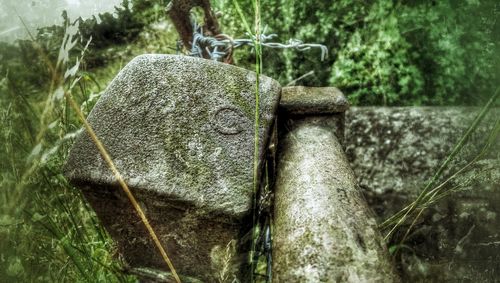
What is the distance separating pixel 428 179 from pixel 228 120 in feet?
4.07

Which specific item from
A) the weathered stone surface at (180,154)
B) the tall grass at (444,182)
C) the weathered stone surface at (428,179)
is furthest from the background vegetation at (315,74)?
the tall grass at (444,182)

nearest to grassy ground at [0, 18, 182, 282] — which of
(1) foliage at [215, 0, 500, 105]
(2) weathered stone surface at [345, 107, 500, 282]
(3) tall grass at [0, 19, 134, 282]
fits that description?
(3) tall grass at [0, 19, 134, 282]

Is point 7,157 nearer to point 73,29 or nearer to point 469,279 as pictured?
point 73,29

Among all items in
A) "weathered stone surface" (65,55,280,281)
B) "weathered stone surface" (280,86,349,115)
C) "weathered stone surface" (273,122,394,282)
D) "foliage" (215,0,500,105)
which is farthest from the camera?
"foliage" (215,0,500,105)

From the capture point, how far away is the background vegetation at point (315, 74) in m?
1.29

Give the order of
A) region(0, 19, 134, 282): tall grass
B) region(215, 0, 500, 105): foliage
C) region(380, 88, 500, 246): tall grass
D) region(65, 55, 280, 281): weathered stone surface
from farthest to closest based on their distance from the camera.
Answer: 1. region(215, 0, 500, 105): foliage
2. region(380, 88, 500, 246): tall grass
3. region(65, 55, 280, 281): weathered stone surface
4. region(0, 19, 134, 282): tall grass

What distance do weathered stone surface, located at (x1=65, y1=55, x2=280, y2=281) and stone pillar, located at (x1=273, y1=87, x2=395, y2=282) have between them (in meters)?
0.15

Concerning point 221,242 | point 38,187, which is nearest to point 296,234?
point 221,242

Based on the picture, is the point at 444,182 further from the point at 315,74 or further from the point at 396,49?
the point at 315,74

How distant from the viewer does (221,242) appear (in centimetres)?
115

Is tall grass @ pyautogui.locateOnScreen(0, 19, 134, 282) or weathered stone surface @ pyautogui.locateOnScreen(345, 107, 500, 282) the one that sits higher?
tall grass @ pyautogui.locateOnScreen(0, 19, 134, 282)

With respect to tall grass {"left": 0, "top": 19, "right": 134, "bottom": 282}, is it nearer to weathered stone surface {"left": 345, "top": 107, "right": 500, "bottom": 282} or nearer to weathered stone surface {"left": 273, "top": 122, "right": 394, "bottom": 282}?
weathered stone surface {"left": 273, "top": 122, "right": 394, "bottom": 282}

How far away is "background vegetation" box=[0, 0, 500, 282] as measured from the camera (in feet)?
4.23

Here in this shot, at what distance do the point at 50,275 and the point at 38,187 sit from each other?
0.36m
